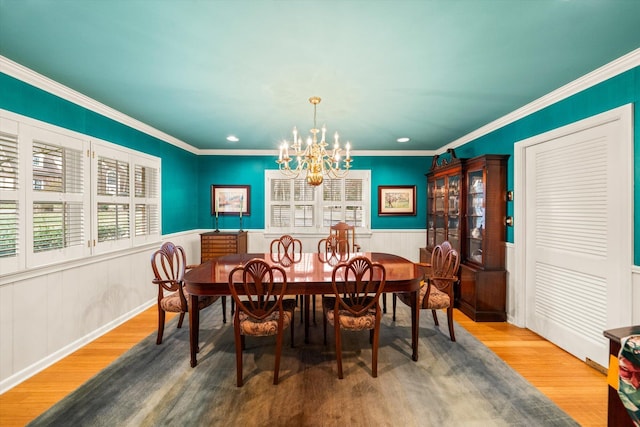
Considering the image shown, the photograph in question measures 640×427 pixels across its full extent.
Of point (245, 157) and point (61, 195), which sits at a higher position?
point (245, 157)

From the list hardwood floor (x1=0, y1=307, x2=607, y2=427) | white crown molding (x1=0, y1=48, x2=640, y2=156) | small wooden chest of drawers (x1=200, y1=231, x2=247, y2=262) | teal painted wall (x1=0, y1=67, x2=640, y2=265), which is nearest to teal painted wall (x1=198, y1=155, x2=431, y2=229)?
teal painted wall (x1=0, y1=67, x2=640, y2=265)

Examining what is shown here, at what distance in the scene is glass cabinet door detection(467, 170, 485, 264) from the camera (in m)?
3.45

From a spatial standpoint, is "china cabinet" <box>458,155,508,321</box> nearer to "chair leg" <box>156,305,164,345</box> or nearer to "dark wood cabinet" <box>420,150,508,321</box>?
"dark wood cabinet" <box>420,150,508,321</box>

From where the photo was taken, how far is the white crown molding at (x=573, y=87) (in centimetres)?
201

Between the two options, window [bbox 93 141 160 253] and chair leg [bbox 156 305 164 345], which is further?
window [bbox 93 141 160 253]

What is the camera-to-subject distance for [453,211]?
13.3ft

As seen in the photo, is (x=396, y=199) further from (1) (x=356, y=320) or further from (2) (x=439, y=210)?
(1) (x=356, y=320)

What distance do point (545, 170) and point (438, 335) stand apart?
6.88ft

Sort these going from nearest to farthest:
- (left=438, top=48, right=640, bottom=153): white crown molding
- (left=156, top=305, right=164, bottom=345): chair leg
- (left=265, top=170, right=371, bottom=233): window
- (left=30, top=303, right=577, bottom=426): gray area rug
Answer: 1. (left=30, top=303, right=577, bottom=426): gray area rug
2. (left=438, top=48, right=640, bottom=153): white crown molding
3. (left=156, top=305, right=164, bottom=345): chair leg
4. (left=265, top=170, right=371, bottom=233): window

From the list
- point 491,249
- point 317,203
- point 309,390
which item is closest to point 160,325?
point 309,390

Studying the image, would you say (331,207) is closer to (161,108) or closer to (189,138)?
(189,138)

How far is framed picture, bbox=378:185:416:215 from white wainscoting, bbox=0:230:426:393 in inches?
152

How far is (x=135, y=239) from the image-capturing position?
3.45 m

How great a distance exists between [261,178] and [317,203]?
1179mm
